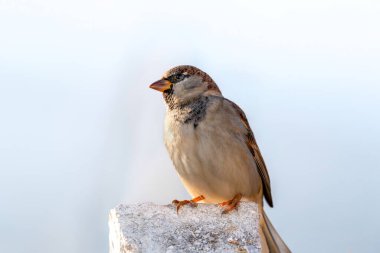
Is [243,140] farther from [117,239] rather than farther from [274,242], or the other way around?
[117,239]

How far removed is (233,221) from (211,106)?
83.2 inches

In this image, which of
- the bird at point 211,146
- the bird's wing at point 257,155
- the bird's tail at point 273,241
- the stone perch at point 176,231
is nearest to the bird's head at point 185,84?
the bird at point 211,146

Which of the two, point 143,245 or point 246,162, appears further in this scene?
point 246,162

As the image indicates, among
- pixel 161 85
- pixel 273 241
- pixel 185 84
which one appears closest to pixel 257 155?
pixel 185 84

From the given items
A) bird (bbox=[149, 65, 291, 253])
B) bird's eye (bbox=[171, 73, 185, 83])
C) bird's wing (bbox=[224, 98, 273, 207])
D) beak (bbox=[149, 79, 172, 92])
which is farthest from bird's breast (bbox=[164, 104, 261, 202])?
bird's eye (bbox=[171, 73, 185, 83])

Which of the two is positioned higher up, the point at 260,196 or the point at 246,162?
the point at 246,162

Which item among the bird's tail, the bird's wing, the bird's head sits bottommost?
the bird's tail

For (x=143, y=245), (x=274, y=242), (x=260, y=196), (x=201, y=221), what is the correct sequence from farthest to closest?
(x=260, y=196) < (x=274, y=242) < (x=201, y=221) < (x=143, y=245)

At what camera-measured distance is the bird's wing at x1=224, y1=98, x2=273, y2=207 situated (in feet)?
15.1

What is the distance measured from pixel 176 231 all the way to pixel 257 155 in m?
2.51

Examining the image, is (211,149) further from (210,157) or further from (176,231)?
(176,231)

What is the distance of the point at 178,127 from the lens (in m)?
4.40

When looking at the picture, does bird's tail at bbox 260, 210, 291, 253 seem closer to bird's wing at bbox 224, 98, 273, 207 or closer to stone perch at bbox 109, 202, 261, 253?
bird's wing at bbox 224, 98, 273, 207

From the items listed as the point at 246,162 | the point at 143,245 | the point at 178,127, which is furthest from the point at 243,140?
the point at 143,245
